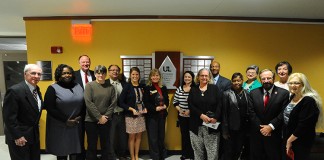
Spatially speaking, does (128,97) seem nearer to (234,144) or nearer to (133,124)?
(133,124)

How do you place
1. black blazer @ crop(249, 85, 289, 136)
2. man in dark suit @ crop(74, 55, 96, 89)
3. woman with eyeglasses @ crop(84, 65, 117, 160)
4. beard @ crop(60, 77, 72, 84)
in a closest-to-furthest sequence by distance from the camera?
1. black blazer @ crop(249, 85, 289, 136)
2. beard @ crop(60, 77, 72, 84)
3. woman with eyeglasses @ crop(84, 65, 117, 160)
4. man in dark suit @ crop(74, 55, 96, 89)

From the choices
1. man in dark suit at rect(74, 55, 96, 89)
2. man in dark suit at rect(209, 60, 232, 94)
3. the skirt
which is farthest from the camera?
man in dark suit at rect(209, 60, 232, 94)

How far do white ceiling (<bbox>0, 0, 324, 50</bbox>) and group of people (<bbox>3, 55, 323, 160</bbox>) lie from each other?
805mm

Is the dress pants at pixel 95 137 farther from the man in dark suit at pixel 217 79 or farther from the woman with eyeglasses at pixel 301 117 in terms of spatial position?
the woman with eyeglasses at pixel 301 117

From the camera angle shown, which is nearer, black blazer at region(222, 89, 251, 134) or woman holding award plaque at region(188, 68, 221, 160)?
black blazer at region(222, 89, 251, 134)

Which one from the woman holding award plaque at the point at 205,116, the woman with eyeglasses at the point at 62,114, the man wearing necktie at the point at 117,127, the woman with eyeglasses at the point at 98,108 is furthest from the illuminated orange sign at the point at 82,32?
the woman holding award plaque at the point at 205,116

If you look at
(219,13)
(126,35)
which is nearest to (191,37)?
(219,13)

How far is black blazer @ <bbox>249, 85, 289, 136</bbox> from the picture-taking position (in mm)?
2230

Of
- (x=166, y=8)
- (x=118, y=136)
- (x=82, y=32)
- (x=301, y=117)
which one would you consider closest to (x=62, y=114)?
(x=118, y=136)

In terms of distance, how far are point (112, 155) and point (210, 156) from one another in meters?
1.45

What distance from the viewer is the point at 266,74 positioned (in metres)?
2.31

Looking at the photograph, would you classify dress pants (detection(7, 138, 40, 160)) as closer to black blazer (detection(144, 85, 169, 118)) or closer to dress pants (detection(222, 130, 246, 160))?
black blazer (detection(144, 85, 169, 118))

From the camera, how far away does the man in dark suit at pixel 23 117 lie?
1.99 metres

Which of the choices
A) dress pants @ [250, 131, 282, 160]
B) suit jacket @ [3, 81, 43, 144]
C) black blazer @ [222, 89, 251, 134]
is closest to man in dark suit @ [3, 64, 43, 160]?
suit jacket @ [3, 81, 43, 144]
